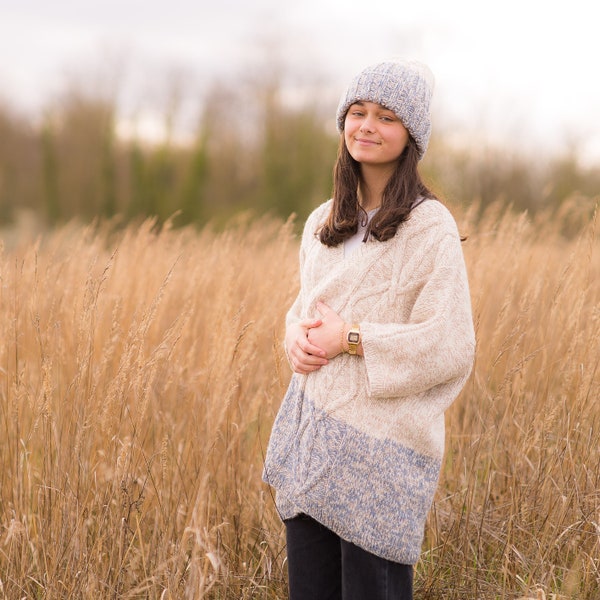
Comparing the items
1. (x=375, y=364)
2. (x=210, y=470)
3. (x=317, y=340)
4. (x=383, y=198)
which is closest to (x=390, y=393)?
(x=375, y=364)

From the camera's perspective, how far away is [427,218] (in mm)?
1460

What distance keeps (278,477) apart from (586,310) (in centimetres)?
154

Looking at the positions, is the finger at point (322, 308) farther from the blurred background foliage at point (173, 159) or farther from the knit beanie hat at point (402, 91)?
the blurred background foliage at point (173, 159)

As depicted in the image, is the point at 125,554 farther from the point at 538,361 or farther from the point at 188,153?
the point at 188,153

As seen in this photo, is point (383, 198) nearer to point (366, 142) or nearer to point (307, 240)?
point (366, 142)

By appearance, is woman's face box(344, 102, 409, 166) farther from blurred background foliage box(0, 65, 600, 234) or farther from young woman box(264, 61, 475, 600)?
blurred background foliage box(0, 65, 600, 234)

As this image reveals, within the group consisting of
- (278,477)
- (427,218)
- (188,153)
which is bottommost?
(188,153)

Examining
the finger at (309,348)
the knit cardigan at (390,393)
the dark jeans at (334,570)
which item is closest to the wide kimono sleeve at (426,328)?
the knit cardigan at (390,393)

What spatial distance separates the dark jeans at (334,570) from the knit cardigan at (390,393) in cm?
4

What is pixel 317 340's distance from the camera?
147 centimetres

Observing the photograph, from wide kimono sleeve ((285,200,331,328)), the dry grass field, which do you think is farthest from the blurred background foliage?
wide kimono sleeve ((285,200,331,328))

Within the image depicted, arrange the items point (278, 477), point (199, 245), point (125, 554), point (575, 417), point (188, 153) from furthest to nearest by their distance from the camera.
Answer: point (188, 153) < point (199, 245) < point (575, 417) < point (125, 554) < point (278, 477)

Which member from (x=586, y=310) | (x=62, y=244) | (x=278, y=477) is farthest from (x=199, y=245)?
(x=278, y=477)

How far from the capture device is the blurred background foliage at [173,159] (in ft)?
55.7
